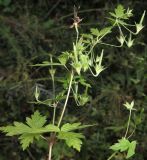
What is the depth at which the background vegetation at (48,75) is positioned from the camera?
→ 9.93ft

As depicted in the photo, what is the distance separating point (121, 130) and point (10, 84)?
0.82 metres

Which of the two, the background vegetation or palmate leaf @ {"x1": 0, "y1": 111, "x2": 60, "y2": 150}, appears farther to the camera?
the background vegetation

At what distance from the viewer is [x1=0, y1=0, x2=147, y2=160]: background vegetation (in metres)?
3.03

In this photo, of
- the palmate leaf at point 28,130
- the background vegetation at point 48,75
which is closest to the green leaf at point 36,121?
the palmate leaf at point 28,130

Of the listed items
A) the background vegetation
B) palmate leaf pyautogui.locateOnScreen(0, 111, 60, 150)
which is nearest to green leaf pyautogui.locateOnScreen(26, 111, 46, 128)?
palmate leaf pyautogui.locateOnScreen(0, 111, 60, 150)

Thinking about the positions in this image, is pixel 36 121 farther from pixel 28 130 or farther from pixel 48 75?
pixel 48 75

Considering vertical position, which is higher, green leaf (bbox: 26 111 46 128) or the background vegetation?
green leaf (bbox: 26 111 46 128)

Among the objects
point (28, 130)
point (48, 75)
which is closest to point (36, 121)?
point (28, 130)

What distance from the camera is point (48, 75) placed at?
3508 mm

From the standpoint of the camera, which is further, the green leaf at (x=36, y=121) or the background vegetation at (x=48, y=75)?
the background vegetation at (x=48, y=75)

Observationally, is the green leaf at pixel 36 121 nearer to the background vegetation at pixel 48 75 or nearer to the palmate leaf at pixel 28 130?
the palmate leaf at pixel 28 130

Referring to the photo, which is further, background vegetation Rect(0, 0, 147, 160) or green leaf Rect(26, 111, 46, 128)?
background vegetation Rect(0, 0, 147, 160)

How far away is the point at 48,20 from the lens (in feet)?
12.7

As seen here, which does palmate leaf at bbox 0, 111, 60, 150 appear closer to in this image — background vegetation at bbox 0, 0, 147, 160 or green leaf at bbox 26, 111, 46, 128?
green leaf at bbox 26, 111, 46, 128
